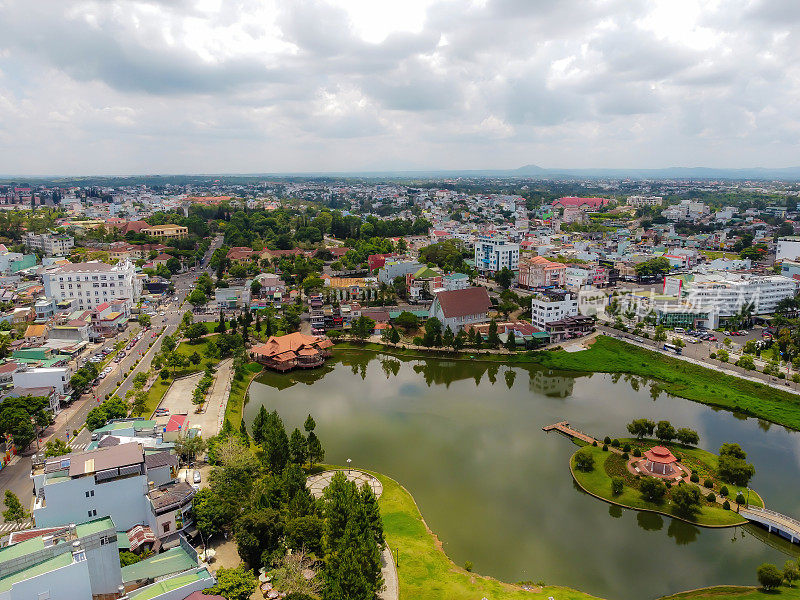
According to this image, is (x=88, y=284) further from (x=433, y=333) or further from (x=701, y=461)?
(x=701, y=461)

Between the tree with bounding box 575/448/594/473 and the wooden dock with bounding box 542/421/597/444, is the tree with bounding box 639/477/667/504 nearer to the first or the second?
the tree with bounding box 575/448/594/473

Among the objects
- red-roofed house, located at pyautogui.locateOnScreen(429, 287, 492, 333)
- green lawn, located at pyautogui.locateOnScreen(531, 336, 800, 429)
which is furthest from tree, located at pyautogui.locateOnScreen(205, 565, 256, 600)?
red-roofed house, located at pyautogui.locateOnScreen(429, 287, 492, 333)

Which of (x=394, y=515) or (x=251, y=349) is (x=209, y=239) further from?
(x=394, y=515)

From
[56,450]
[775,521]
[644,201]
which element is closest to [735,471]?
[775,521]

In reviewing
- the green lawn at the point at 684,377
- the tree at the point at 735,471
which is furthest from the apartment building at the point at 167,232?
the tree at the point at 735,471

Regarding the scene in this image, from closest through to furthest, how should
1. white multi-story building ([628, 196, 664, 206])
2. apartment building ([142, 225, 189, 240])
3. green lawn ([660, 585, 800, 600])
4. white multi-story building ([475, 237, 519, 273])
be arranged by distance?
green lawn ([660, 585, 800, 600]) → white multi-story building ([475, 237, 519, 273]) → apartment building ([142, 225, 189, 240]) → white multi-story building ([628, 196, 664, 206])

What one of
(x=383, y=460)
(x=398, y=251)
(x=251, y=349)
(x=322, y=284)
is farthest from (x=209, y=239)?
(x=383, y=460)

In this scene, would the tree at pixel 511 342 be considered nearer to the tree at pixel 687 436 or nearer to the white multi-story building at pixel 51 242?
the tree at pixel 687 436
